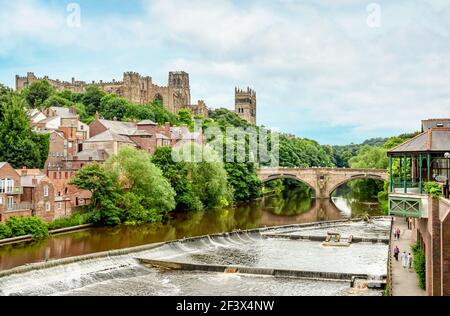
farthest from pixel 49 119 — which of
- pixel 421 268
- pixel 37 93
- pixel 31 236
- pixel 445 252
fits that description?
pixel 445 252

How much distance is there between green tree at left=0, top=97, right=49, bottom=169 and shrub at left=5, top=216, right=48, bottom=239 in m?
16.8

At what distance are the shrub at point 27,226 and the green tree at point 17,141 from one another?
16758 millimetres

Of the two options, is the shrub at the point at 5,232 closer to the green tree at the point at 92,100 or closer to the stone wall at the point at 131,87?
the green tree at the point at 92,100

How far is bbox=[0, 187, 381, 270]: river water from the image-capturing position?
3850cm

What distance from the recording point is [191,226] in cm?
5288

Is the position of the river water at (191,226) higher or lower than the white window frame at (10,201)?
lower

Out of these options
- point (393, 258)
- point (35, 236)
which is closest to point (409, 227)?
point (393, 258)

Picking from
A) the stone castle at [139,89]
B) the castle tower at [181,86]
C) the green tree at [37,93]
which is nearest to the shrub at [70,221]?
the green tree at [37,93]

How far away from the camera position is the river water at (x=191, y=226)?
126 feet

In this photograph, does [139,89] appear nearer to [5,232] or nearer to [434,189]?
[5,232]

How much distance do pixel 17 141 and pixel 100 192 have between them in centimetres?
1448

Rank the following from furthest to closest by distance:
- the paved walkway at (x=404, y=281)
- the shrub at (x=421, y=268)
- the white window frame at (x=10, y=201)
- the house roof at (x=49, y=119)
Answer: the house roof at (x=49, y=119)
the white window frame at (x=10, y=201)
the shrub at (x=421, y=268)
the paved walkway at (x=404, y=281)

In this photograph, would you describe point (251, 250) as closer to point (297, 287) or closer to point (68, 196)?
point (297, 287)

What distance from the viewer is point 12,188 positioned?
45.9 meters
